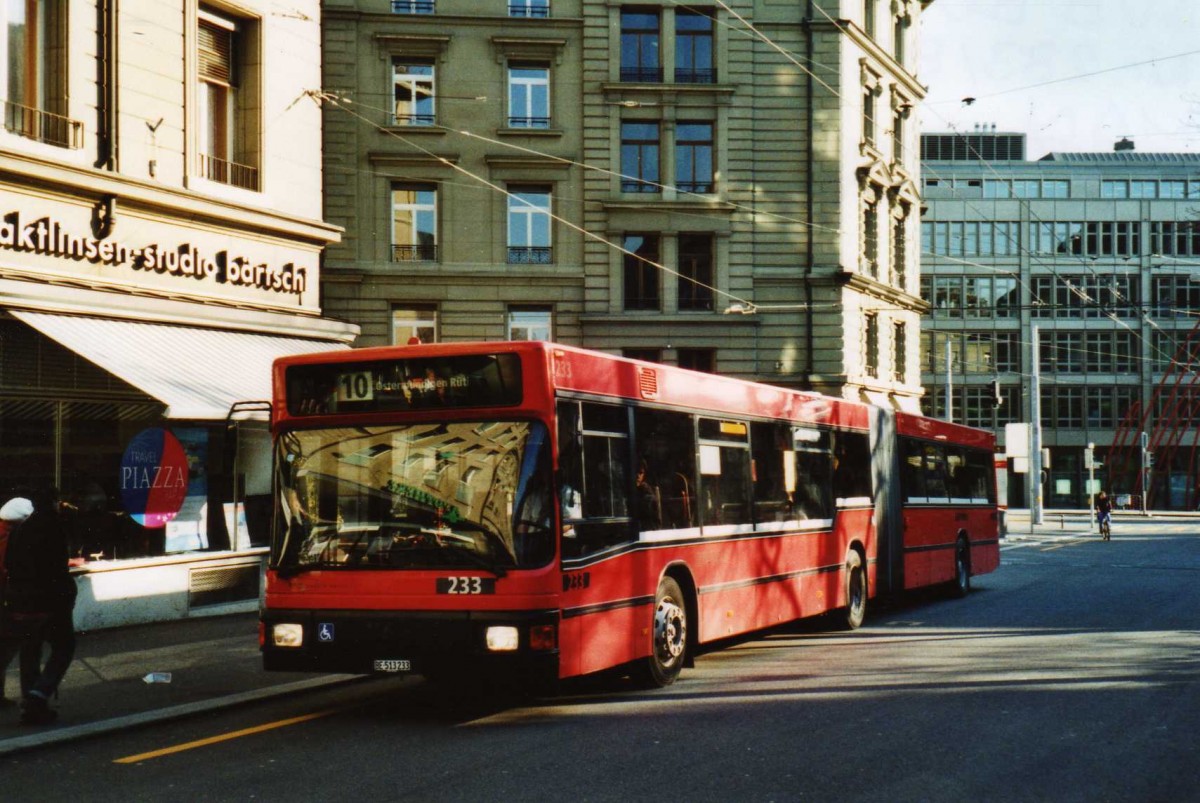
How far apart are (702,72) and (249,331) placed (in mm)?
24527

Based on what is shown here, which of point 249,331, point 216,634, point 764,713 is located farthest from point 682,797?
point 249,331

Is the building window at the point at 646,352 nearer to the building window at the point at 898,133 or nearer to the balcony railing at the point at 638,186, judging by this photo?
the balcony railing at the point at 638,186

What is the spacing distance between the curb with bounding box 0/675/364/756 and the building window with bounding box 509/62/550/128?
1122 inches

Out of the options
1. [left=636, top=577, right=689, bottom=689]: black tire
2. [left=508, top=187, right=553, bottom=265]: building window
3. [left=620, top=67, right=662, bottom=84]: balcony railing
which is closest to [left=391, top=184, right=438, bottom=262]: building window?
[left=508, top=187, right=553, bottom=265]: building window

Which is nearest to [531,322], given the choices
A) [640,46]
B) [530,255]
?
[530,255]

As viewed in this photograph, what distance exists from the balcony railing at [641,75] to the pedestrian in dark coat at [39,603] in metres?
32.2

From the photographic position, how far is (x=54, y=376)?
1586 cm

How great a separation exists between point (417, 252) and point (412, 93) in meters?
4.26

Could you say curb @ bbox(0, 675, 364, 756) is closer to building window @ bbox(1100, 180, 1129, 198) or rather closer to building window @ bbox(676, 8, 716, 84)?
building window @ bbox(676, 8, 716, 84)

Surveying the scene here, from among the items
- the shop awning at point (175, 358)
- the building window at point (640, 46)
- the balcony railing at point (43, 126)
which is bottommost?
the shop awning at point (175, 358)

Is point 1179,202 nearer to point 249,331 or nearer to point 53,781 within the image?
point 249,331

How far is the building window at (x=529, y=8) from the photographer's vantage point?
1538 inches

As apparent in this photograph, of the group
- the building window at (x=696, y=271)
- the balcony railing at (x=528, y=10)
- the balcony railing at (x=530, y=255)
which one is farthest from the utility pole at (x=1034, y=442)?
the balcony railing at (x=528, y=10)

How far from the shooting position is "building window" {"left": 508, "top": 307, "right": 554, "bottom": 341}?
3903 centimetres
